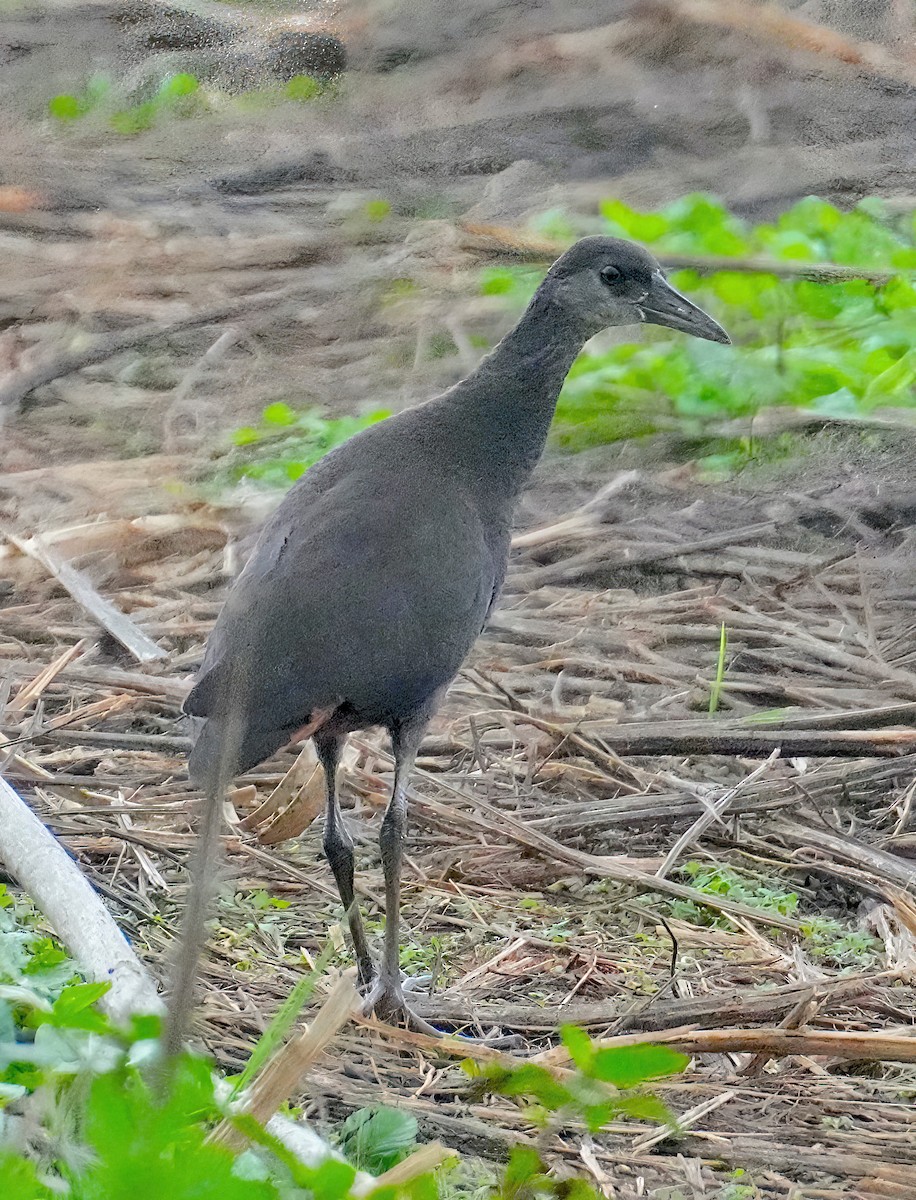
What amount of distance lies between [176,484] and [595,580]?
5.03 ft

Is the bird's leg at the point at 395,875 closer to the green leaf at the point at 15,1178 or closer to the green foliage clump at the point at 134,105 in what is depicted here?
the green leaf at the point at 15,1178

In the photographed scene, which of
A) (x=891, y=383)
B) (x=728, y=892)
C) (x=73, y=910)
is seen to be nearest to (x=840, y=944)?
(x=728, y=892)

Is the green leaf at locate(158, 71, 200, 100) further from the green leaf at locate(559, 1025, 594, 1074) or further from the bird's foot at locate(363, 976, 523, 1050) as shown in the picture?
the green leaf at locate(559, 1025, 594, 1074)

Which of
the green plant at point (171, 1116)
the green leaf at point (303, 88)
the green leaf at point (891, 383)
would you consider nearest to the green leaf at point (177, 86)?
the green leaf at point (303, 88)

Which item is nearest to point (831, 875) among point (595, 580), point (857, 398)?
point (595, 580)

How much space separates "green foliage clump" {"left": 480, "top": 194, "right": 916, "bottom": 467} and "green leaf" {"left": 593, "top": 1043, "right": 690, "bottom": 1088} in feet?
13.1

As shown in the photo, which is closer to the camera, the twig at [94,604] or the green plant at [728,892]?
the green plant at [728,892]

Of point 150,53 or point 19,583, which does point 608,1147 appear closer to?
point 19,583

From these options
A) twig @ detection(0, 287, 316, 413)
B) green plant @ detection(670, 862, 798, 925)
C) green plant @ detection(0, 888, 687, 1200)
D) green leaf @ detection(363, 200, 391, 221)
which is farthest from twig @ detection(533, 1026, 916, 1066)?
green leaf @ detection(363, 200, 391, 221)

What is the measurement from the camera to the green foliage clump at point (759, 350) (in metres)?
5.19

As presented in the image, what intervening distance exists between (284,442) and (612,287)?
249 centimetres

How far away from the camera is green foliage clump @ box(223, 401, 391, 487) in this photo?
16.5ft

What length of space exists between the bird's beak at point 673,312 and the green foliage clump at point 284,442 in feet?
6.57

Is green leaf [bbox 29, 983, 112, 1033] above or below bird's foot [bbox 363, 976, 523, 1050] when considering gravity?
above
